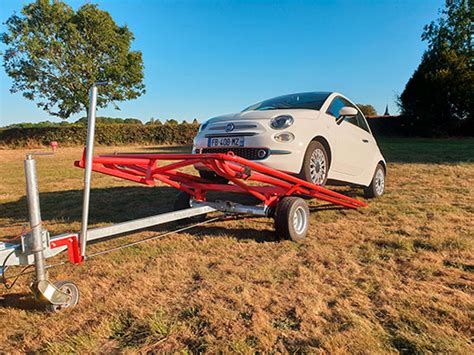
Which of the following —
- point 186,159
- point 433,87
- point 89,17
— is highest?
point 89,17

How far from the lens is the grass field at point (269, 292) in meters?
1.81

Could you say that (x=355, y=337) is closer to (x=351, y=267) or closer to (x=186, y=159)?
(x=351, y=267)

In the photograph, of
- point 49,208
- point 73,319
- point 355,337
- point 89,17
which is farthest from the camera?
point 89,17

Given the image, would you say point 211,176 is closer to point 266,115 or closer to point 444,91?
point 266,115

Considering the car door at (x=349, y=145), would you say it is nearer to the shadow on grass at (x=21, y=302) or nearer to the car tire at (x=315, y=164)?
the car tire at (x=315, y=164)

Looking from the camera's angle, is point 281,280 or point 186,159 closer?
point 281,280

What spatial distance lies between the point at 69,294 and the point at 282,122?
8.32 ft

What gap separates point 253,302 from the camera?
2.21 meters

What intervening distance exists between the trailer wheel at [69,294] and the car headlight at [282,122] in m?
2.40

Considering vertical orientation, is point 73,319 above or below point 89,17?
below

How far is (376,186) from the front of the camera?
5.76m

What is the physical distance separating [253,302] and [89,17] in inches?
1379

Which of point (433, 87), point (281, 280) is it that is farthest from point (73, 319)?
point (433, 87)

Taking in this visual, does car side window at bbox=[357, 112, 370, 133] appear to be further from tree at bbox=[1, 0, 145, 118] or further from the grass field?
tree at bbox=[1, 0, 145, 118]
